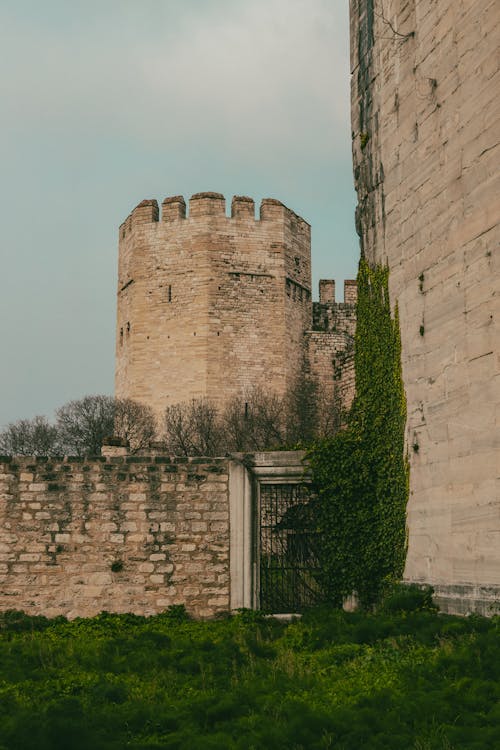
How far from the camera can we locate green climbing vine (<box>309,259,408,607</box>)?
11.5 metres

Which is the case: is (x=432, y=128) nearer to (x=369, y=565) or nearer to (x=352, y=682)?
(x=369, y=565)

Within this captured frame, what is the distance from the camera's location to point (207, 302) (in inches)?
1334

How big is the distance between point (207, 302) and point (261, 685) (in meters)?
27.4

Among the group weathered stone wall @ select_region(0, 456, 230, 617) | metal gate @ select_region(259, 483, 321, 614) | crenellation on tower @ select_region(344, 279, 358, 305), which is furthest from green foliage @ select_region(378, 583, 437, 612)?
crenellation on tower @ select_region(344, 279, 358, 305)

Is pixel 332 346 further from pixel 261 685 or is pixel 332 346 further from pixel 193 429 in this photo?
pixel 261 685

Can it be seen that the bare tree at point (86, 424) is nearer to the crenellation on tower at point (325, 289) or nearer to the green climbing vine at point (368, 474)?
the crenellation on tower at point (325, 289)

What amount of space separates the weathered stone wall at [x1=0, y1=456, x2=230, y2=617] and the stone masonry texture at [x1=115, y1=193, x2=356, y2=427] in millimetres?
21536

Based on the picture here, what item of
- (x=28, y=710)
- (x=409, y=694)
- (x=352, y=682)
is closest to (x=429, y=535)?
(x=352, y=682)

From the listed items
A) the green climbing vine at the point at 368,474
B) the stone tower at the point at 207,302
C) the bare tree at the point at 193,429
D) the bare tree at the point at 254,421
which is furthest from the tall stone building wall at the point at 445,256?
the stone tower at the point at 207,302

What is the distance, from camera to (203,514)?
11766 mm

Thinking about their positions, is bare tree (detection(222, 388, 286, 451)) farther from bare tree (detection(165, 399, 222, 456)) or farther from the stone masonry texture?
the stone masonry texture

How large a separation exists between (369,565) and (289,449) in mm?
1899

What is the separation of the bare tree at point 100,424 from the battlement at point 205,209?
7045 mm

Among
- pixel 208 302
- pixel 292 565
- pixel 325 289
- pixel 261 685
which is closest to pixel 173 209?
pixel 208 302
